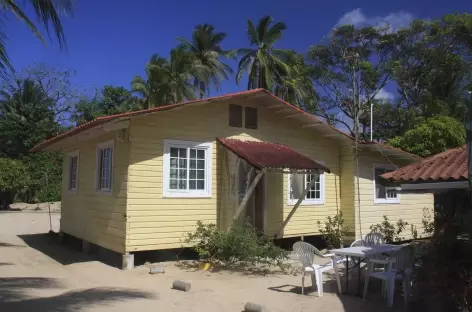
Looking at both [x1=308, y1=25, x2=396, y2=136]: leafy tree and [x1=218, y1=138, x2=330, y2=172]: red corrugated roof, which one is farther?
[x1=308, y1=25, x2=396, y2=136]: leafy tree

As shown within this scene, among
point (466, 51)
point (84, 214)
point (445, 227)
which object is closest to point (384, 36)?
point (466, 51)

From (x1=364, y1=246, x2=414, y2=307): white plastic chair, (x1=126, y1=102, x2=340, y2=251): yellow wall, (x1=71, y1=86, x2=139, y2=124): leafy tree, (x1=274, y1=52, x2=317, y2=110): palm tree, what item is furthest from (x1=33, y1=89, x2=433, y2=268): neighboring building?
(x1=71, y1=86, x2=139, y2=124): leafy tree

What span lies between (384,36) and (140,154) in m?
24.4

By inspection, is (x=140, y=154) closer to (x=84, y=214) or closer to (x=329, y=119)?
(x=84, y=214)

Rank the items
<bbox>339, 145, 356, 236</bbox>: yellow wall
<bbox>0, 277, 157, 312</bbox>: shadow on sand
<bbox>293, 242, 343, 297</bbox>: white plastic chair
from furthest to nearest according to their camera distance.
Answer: <bbox>339, 145, 356, 236</bbox>: yellow wall → <bbox>293, 242, 343, 297</bbox>: white plastic chair → <bbox>0, 277, 157, 312</bbox>: shadow on sand

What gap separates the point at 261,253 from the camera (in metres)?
9.33

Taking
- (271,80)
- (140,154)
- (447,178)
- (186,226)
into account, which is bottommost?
(186,226)

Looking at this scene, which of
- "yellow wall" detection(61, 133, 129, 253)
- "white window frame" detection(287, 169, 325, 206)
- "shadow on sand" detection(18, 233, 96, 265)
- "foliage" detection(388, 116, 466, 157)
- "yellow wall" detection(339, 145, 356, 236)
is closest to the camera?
"yellow wall" detection(61, 133, 129, 253)

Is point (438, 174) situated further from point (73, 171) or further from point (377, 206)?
point (73, 171)

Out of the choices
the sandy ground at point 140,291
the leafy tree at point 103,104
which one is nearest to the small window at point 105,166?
the sandy ground at point 140,291

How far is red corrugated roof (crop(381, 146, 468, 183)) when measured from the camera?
6.31m

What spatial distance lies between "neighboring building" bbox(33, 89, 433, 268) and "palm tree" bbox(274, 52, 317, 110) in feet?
57.3

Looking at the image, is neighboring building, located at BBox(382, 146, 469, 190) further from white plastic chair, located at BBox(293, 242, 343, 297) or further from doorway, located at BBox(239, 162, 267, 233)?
doorway, located at BBox(239, 162, 267, 233)

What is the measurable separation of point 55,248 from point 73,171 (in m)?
2.35
